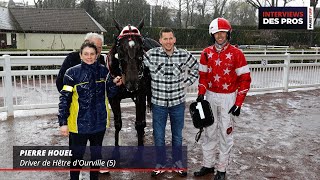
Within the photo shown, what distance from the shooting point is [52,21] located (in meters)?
33.8

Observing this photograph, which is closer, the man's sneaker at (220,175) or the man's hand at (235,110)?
the man's hand at (235,110)

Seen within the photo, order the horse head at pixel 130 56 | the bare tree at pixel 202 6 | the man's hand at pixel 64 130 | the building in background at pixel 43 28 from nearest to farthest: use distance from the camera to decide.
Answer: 1. the man's hand at pixel 64 130
2. the horse head at pixel 130 56
3. the building in background at pixel 43 28
4. the bare tree at pixel 202 6

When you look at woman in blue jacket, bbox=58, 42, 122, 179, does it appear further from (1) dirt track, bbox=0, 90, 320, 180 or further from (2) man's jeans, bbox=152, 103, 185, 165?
(1) dirt track, bbox=0, 90, 320, 180

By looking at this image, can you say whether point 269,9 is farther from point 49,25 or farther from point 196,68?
point 49,25

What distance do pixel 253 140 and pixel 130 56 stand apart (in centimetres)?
325

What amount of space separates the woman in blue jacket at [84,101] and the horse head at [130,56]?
301 millimetres

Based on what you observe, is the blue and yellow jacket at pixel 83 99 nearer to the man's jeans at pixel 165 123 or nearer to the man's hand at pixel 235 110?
the man's jeans at pixel 165 123

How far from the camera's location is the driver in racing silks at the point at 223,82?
12.5ft

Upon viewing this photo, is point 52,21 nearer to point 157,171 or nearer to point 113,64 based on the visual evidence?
point 113,64

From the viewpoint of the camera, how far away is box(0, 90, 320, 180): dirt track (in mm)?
4312

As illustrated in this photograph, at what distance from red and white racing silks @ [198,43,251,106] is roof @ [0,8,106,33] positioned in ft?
102

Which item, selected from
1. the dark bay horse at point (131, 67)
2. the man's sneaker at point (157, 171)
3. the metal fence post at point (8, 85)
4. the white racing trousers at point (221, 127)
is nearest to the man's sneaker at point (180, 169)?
the man's sneaker at point (157, 171)

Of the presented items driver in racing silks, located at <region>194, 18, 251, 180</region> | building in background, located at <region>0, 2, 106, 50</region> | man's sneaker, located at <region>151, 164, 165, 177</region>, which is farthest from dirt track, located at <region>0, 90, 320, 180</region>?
building in background, located at <region>0, 2, 106, 50</region>

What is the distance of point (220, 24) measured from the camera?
3.79 m
